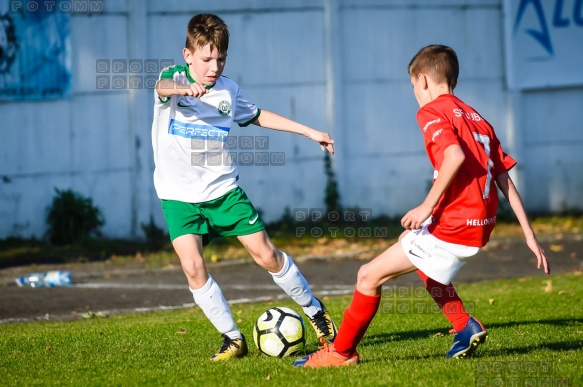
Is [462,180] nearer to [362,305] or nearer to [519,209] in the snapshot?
[519,209]

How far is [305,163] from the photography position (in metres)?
14.6

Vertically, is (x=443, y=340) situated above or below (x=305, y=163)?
below

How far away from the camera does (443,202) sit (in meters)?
5.40

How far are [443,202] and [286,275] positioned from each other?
1479 mm

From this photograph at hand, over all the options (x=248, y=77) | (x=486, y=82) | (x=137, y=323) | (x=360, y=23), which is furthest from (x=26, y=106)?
(x=486, y=82)

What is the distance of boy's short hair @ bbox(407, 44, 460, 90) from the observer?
5.58 m

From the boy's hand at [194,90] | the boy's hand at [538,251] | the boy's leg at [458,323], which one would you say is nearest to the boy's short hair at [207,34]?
the boy's hand at [194,90]

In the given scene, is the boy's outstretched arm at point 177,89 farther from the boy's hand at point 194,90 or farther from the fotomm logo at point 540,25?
the fotomm logo at point 540,25

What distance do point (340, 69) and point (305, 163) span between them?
1544mm

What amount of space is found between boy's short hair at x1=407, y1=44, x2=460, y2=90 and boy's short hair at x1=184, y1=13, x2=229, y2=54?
129 centimetres

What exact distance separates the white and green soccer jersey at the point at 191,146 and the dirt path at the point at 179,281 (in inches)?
117

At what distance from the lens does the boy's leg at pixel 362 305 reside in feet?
18.0

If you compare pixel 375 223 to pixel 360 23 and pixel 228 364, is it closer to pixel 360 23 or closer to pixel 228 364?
pixel 360 23

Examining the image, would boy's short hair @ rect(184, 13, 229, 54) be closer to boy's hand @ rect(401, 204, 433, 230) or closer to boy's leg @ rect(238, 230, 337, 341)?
boy's leg @ rect(238, 230, 337, 341)
